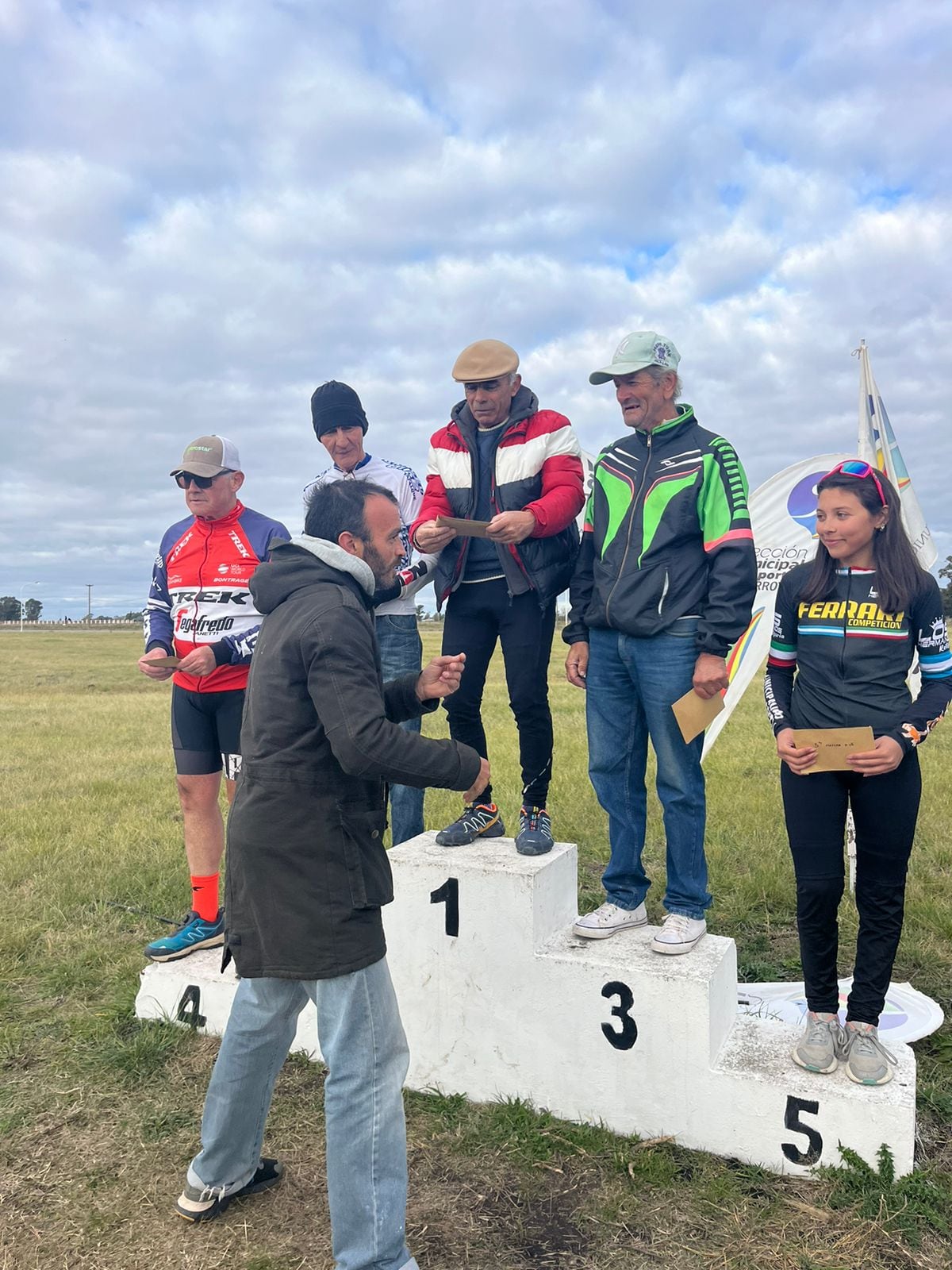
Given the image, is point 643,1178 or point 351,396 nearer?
point 643,1178

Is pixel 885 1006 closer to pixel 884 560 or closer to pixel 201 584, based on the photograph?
pixel 884 560

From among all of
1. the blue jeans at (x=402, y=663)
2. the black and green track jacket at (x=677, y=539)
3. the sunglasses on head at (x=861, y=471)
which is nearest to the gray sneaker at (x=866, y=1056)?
the black and green track jacket at (x=677, y=539)

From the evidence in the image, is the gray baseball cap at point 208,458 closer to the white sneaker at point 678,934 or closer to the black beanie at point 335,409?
the black beanie at point 335,409

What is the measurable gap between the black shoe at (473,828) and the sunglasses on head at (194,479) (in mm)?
2019

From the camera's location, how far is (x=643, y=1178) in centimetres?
326

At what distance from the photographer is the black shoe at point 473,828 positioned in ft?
14.1

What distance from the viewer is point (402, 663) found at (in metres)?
4.90

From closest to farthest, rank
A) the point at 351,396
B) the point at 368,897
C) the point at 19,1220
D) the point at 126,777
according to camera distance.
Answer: the point at 368,897 → the point at 19,1220 → the point at 351,396 → the point at 126,777

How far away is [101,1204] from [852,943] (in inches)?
154

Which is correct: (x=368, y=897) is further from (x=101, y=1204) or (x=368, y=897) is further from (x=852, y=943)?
(x=852, y=943)

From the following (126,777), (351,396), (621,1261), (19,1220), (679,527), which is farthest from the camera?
(126,777)

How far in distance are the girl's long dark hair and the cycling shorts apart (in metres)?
2.72

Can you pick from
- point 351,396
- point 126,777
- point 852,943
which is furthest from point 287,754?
point 126,777

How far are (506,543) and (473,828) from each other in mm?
1376
